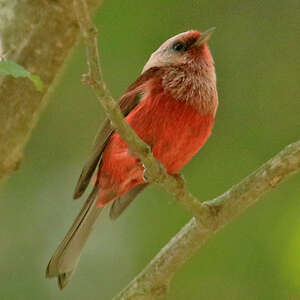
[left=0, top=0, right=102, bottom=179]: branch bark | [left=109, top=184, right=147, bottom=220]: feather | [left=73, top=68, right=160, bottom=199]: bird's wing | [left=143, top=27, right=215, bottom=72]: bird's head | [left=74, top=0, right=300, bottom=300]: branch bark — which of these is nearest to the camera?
[left=74, top=0, right=300, bottom=300]: branch bark

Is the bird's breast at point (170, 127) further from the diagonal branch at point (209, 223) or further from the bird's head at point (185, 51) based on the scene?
the diagonal branch at point (209, 223)

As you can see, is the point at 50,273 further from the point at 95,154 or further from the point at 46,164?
the point at 46,164

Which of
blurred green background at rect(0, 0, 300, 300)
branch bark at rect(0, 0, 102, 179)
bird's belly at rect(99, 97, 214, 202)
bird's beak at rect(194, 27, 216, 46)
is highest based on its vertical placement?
branch bark at rect(0, 0, 102, 179)

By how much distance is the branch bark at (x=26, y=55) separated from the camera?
436cm

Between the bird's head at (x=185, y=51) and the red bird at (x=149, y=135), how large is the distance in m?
0.01

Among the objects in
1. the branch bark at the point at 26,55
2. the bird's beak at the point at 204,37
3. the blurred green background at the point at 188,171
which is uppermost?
the branch bark at the point at 26,55

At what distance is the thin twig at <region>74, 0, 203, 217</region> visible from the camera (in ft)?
10.4

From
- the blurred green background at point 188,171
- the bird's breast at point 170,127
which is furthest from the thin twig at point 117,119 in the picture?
the blurred green background at point 188,171

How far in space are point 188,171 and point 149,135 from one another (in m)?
1.59

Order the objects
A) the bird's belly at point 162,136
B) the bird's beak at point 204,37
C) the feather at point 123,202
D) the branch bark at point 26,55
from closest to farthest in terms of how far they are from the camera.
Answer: the branch bark at point 26,55 → the bird's belly at point 162,136 → the feather at point 123,202 → the bird's beak at point 204,37

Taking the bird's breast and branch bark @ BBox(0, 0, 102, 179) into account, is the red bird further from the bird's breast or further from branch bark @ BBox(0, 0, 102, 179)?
branch bark @ BBox(0, 0, 102, 179)

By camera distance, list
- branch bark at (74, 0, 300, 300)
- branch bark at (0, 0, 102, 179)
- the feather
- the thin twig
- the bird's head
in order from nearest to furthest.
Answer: the thin twig, branch bark at (74, 0, 300, 300), branch bark at (0, 0, 102, 179), the feather, the bird's head

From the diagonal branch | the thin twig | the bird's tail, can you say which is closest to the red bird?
the bird's tail

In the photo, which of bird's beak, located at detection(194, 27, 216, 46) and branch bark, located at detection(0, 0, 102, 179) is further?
bird's beak, located at detection(194, 27, 216, 46)
